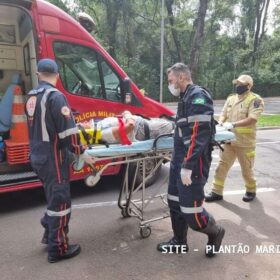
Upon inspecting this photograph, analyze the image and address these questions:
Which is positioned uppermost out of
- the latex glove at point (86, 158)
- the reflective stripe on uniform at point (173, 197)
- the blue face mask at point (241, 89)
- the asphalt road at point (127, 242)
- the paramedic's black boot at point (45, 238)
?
the blue face mask at point (241, 89)

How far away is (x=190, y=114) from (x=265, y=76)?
30841mm

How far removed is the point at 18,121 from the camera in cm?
500

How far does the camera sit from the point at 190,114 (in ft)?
10.1

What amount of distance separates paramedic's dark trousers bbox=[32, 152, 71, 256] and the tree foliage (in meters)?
20.3

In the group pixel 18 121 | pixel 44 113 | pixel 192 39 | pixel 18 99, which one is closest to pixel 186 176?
pixel 44 113

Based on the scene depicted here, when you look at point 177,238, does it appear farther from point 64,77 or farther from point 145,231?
point 64,77

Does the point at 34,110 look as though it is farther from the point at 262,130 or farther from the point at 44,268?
the point at 262,130

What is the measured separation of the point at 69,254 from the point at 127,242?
66 cm

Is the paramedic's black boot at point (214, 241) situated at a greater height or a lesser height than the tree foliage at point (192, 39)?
lesser

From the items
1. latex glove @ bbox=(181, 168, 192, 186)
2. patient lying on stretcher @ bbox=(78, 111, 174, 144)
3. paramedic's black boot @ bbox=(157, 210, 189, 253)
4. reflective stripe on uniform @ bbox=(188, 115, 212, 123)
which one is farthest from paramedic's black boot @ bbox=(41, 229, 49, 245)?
reflective stripe on uniform @ bbox=(188, 115, 212, 123)

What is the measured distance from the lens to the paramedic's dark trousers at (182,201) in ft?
10.4

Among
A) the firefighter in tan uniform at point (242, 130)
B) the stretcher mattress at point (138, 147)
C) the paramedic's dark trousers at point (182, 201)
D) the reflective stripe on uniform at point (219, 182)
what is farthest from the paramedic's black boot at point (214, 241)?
the reflective stripe on uniform at point (219, 182)

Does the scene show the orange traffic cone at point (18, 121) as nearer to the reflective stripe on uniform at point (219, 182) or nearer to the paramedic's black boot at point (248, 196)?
the reflective stripe on uniform at point (219, 182)

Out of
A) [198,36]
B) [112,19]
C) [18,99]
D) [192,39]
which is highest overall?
[112,19]
